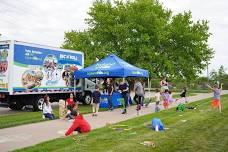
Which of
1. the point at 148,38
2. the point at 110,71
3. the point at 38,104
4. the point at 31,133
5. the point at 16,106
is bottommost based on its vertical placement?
the point at 31,133

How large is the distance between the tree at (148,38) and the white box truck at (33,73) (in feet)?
45.3

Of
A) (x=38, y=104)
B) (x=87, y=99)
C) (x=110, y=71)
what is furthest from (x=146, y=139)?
(x=87, y=99)

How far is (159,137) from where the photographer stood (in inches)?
454

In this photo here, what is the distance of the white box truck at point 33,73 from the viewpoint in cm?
1976

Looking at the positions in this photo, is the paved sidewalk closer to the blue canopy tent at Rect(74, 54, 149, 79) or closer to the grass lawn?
the grass lawn

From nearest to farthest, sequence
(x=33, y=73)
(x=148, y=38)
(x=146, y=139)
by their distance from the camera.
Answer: (x=146, y=139) → (x=33, y=73) → (x=148, y=38)

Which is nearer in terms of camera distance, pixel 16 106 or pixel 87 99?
pixel 16 106

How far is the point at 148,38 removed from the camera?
37875 millimetres

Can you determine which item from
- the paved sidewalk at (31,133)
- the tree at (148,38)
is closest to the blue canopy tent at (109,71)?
the paved sidewalk at (31,133)

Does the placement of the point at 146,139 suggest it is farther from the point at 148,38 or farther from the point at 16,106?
the point at 148,38

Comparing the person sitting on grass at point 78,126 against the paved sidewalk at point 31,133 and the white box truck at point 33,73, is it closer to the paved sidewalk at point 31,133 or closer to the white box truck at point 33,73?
the paved sidewalk at point 31,133

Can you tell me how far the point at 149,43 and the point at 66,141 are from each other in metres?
29.3

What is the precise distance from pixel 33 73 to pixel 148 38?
746 inches

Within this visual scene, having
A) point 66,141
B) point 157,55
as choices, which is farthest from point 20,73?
point 157,55
